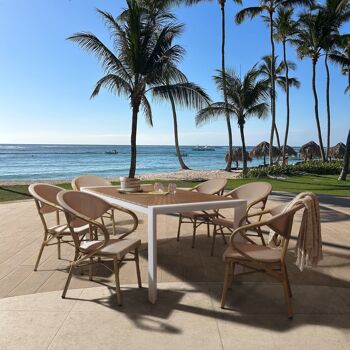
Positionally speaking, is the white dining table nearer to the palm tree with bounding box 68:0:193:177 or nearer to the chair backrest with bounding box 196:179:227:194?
the chair backrest with bounding box 196:179:227:194

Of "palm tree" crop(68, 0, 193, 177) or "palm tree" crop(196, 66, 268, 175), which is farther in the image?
"palm tree" crop(196, 66, 268, 175)

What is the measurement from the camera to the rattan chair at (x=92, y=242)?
8.83 ft

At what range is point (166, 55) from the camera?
9.52 metres

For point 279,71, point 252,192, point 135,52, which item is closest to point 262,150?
point 279,71

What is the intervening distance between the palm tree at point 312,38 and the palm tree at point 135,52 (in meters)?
12.7

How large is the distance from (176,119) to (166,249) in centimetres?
1611

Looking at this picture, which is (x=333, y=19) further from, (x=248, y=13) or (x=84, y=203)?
(x=84, y=203)

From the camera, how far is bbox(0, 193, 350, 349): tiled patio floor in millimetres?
2121

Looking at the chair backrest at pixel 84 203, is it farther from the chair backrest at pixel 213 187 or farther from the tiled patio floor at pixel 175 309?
the chair backrest at pixel 213 187

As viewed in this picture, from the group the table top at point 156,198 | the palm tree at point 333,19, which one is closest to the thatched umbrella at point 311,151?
the palm tree at point 333,19

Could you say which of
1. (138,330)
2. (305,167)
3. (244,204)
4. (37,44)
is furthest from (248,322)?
(305,167)

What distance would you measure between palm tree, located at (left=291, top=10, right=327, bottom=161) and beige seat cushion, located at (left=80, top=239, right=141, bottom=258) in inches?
780

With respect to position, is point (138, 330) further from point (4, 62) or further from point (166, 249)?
point (4, 62)

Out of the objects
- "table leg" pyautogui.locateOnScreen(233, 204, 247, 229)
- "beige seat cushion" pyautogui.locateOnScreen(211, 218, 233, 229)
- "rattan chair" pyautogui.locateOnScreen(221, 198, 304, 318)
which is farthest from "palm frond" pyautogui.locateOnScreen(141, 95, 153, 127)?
"rattan chair" pyautogui.locateOnScreen(221, 198, 304, 318)
